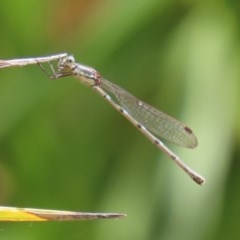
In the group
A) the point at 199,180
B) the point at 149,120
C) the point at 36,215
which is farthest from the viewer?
the point at 149,120

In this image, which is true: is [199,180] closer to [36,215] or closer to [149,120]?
[149,120]

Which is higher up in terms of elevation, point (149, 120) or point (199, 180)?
point (149, 120)

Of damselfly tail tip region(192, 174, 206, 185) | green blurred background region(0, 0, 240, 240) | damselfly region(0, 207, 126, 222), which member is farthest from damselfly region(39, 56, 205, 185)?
damselfly region(0, 207, 126, 222)

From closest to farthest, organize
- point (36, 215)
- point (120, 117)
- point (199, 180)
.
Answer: point (36, 215)
point (199, 180)
point (120, 117)

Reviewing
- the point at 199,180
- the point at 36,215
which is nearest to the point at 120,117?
the point at 199,180

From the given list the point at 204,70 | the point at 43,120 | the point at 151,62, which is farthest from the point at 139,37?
the point at 43,120

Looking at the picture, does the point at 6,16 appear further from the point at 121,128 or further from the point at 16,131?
the point at 121,128

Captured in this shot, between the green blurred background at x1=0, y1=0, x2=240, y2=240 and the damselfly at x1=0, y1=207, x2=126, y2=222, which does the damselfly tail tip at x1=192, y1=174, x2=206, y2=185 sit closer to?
the green blurred background at x1=0, y1=0, x2=240, y2=240

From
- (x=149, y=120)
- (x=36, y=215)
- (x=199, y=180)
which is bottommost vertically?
(x=36, y=215)
